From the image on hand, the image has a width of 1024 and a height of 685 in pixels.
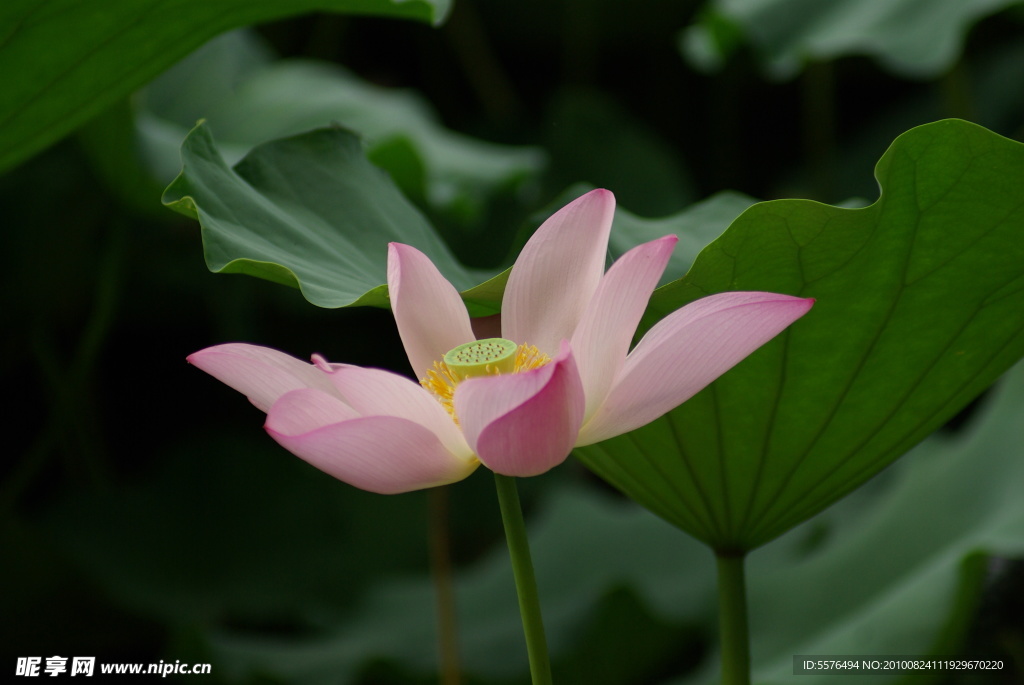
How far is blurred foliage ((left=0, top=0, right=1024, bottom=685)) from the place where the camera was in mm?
702

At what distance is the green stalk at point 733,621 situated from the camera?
0.51 m

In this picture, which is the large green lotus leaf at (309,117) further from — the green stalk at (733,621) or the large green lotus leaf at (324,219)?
the green stalk at (733,621)

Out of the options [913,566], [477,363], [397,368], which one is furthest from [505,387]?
[397,368]

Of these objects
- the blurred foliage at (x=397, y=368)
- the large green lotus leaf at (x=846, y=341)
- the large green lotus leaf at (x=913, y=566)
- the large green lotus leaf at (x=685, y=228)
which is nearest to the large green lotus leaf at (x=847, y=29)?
the blurred foliage at (x=397, y=368)

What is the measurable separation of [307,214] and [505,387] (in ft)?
1.07

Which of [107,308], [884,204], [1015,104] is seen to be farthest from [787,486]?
[1015,104]

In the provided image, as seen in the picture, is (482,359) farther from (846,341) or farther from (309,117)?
(309,117)

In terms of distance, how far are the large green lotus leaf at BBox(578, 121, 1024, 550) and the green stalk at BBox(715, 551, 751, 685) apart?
0.01 metres

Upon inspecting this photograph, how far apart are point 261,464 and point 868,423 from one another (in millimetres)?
1043

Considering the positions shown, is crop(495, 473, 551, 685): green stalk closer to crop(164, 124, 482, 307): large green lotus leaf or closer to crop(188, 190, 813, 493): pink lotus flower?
crop(188, 190, 813, 493): pink lotus flower

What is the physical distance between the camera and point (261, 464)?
1362mm

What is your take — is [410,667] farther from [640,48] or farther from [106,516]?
[640,48]

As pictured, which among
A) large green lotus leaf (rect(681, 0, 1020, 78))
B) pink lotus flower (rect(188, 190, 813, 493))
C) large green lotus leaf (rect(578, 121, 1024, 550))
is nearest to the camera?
pink lotus flower (rect(188, 190, 813, 493))

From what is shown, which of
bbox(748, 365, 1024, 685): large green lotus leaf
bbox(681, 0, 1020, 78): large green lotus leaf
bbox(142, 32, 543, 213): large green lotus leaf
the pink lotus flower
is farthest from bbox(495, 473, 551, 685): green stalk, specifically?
bbox(681, 0, 1020, 78): large green lotus leaf
